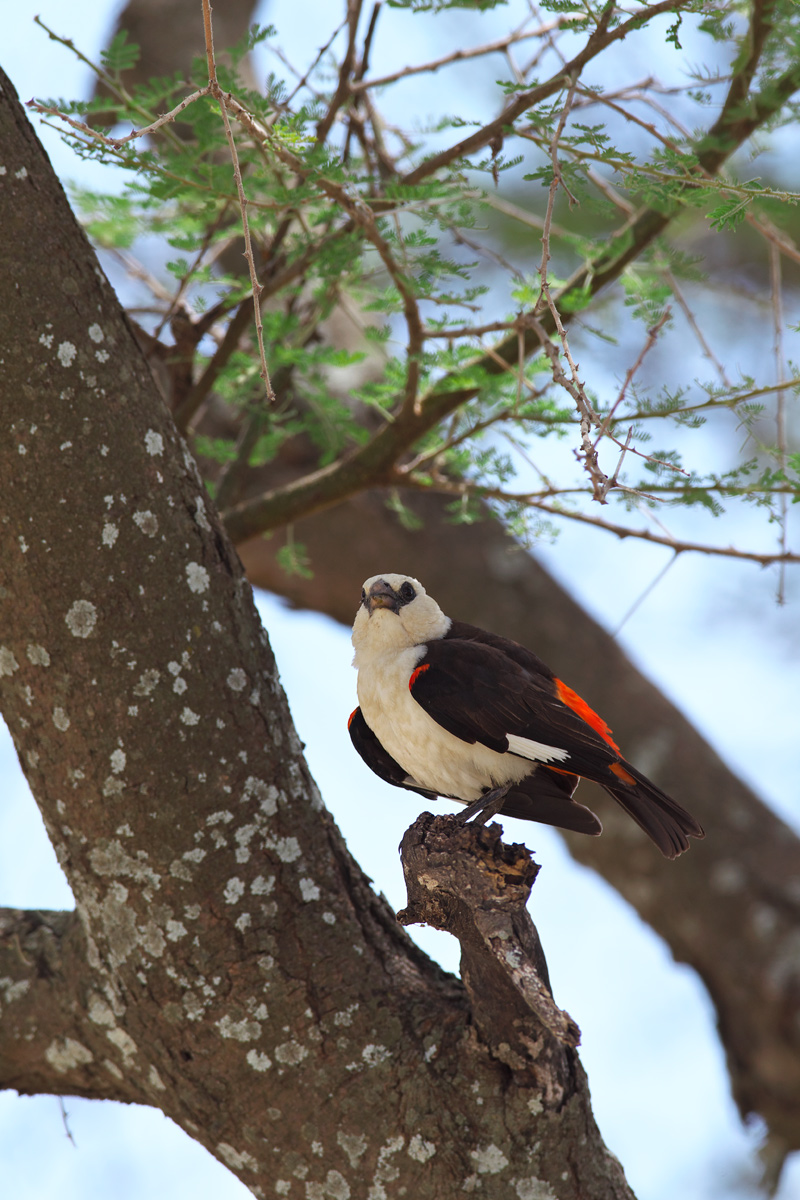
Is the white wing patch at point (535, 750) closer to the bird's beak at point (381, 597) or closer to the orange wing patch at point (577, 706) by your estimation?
the orange wing patch at point (577, 706)

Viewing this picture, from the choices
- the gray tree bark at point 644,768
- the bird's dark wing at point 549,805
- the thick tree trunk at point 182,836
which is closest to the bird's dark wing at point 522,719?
the bird's dark wing at point 549,805

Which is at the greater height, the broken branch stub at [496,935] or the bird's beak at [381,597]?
the bird's beak at [381,597]

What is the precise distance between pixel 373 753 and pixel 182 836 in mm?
713

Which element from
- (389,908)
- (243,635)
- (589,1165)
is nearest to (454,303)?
(243,635)

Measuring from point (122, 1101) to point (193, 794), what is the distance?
3.62 feet

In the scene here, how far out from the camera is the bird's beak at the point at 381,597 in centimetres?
308

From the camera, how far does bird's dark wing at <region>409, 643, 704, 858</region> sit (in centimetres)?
271

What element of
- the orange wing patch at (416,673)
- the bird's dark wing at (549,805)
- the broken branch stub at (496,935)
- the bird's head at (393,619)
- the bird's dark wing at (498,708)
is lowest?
the broken branch stub at (496,935)

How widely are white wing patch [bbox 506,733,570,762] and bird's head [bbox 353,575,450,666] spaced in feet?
1.59

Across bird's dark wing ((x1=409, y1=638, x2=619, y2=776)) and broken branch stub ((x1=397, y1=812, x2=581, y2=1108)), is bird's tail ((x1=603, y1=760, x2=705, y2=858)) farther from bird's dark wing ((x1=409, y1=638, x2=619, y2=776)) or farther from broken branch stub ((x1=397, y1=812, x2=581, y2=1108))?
broken branch stub ((x1=397, y1=812, x2=581, y2=1108))

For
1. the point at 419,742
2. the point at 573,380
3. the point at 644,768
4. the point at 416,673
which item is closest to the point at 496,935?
the point at 419,742

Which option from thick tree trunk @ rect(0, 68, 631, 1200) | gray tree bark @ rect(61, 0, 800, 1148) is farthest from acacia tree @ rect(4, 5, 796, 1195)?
gray tree bark @ rect(61, 0, 800, 1148)

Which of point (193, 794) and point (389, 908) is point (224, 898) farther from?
point (389, 908)

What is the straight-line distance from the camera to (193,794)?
2713mm
